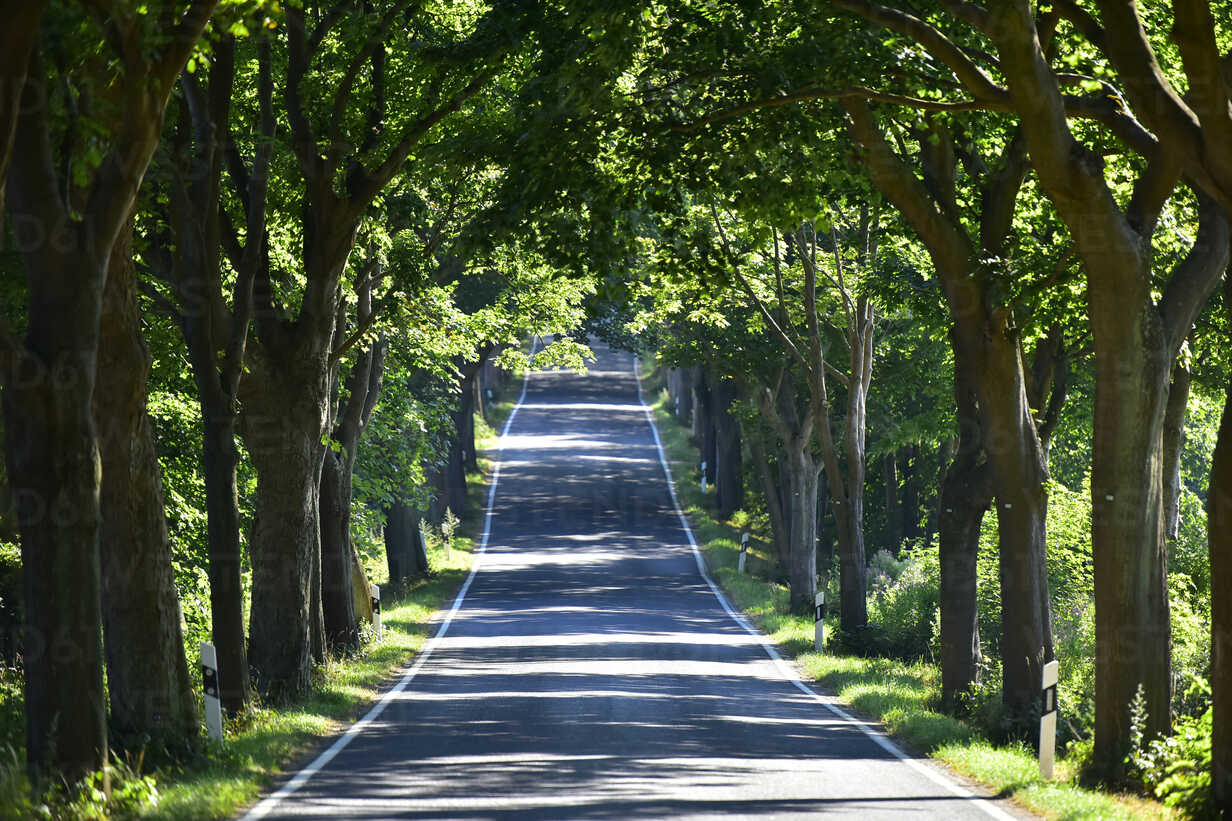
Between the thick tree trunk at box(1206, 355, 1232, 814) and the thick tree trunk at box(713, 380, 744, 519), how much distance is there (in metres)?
35.0

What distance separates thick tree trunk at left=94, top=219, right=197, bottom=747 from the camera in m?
11.5

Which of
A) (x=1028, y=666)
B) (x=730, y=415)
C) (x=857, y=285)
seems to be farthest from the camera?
(x=730, y=415)

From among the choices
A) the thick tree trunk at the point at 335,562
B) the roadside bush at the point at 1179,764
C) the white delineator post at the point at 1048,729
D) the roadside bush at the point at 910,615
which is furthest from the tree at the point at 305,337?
the roadside bush at the point at 910,615

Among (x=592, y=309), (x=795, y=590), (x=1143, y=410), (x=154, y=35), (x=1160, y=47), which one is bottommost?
(x=795, y=590)

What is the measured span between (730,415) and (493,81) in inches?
1116

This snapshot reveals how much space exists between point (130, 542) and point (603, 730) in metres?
4.98

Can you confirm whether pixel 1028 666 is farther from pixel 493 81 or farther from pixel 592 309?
pixel 493 81

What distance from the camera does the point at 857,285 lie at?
25203mm

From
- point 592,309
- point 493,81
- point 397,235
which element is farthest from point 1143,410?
point 397,235

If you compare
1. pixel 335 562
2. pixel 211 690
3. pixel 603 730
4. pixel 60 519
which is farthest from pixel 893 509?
pixel 60 519

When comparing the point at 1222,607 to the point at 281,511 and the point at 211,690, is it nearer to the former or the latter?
the point at 211,690

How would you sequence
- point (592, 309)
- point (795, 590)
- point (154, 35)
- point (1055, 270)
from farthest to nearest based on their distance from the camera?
point (795, 590)
point (1055, 270)
point (592, 309)
point (154, 35)

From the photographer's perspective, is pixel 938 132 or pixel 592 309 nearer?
pixel 592 309

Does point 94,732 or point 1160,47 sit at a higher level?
point 1160,47
